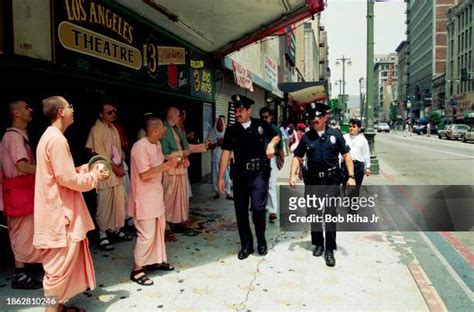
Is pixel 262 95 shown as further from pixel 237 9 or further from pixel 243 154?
pixel 243 154

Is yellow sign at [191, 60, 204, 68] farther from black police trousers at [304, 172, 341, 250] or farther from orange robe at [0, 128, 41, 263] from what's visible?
orange robe at [0, 128, 41, 263]

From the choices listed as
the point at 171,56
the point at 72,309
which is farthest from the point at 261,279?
the point at 171,56

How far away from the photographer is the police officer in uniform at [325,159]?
501 cm

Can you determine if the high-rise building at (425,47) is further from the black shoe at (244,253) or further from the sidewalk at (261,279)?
the black shoe at (244,253)

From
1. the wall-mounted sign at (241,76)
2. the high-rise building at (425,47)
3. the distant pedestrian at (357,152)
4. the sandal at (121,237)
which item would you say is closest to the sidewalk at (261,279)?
the sandal at (121,237)

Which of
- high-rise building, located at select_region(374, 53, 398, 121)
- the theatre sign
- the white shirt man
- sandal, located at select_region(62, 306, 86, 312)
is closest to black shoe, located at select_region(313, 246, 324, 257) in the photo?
the white shirt man

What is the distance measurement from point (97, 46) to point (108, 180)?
1879 mm

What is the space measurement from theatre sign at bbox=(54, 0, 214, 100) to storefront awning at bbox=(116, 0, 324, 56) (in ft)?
0.88

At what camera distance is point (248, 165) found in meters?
5.10

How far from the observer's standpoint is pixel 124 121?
8312 millimetres

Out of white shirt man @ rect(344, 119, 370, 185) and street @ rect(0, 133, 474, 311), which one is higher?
white shirt man @ rect(344, 119, 370, 185)

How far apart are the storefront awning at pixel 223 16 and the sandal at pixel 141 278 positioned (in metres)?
4.03

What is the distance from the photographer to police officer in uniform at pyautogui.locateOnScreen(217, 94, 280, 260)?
5.11 metres

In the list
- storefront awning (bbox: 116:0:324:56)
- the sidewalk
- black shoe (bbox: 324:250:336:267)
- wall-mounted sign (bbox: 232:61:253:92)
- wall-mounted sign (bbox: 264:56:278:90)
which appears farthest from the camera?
wall-mounted sign (bbox: 264:56:278:90)
